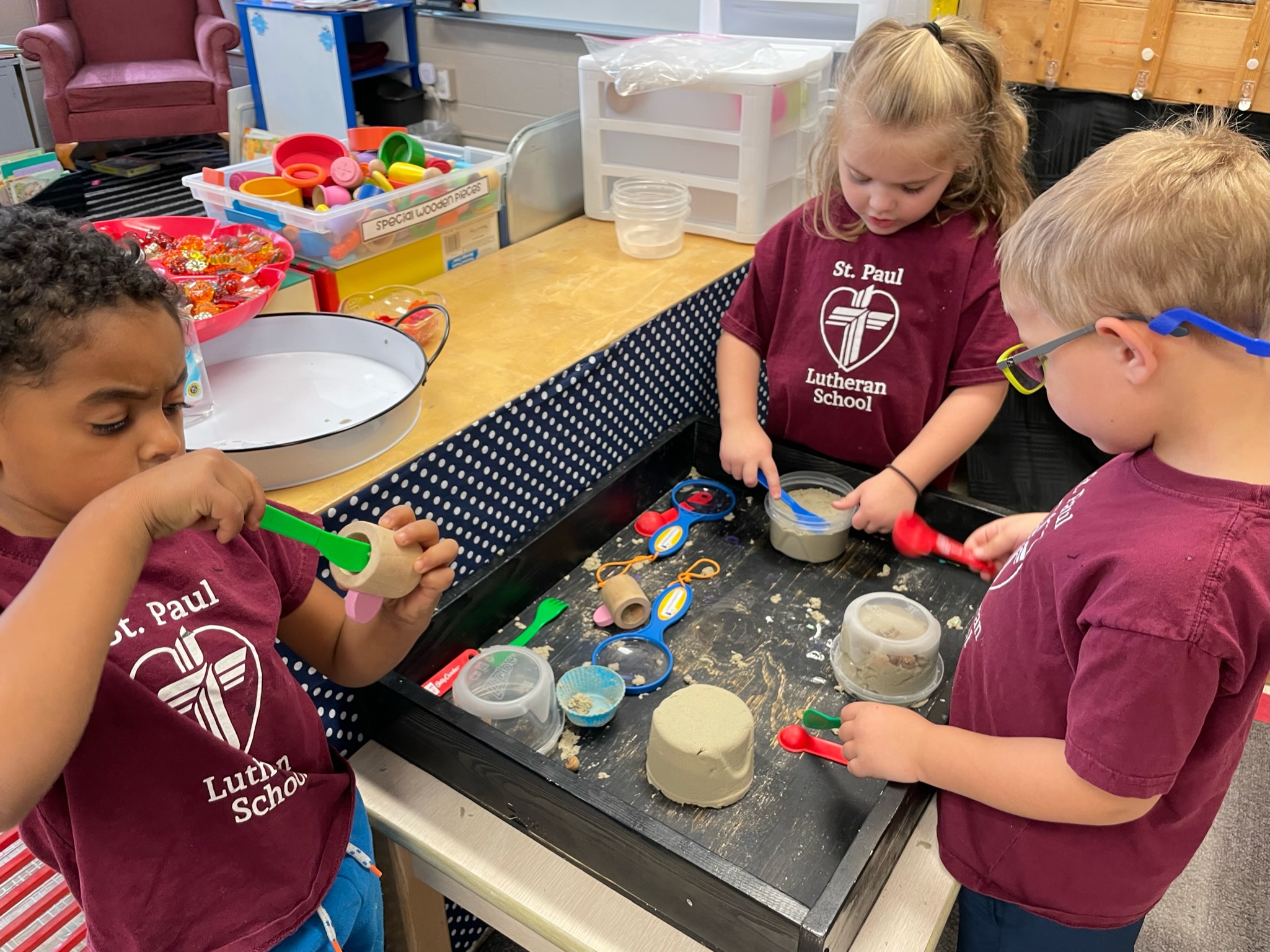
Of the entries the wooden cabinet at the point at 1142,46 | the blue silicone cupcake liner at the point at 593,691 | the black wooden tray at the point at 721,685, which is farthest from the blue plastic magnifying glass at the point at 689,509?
the wooden cabinet at the point at 1142,46

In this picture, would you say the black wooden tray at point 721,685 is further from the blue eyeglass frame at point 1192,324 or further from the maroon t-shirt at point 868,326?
the blue eyeglass frame at point 1192,324

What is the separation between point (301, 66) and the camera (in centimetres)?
339

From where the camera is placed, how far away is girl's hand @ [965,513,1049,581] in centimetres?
87

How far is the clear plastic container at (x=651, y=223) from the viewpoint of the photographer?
1.54 meters

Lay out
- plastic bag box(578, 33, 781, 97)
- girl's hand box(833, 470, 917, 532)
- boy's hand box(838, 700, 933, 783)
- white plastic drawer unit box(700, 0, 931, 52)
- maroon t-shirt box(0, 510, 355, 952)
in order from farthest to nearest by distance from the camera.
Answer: white plastic drawer unit box(700, 0, 931, 52)
plastic bag box(578, 33, 781, 97)
girl's hand box(833, 470, 917, 532)
boy's hand box(838, 700, 933, 783)
maroon t-shirt box(0, 510, 355, 952)

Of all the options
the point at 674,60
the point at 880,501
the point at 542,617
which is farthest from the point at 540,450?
the point at 674,60

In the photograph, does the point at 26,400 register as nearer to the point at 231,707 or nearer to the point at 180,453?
the point at 180,453

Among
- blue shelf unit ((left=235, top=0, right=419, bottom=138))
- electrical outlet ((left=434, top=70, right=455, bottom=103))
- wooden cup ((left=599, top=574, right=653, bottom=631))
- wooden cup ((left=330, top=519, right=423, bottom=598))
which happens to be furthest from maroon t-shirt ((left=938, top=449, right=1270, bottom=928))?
electrical outlet ((left=434, top=70, right=455, bottom=103))

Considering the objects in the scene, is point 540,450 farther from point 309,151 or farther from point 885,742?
point 309,151

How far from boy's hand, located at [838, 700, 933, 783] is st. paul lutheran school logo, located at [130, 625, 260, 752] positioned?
1.56 feet

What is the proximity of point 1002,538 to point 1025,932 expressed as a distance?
347 millimetres

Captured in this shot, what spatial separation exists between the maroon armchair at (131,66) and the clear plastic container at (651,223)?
3.33 meters

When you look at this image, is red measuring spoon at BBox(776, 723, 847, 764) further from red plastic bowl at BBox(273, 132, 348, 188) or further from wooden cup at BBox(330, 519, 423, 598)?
red plastic bowl at BBox(273, 132, 348, 188)

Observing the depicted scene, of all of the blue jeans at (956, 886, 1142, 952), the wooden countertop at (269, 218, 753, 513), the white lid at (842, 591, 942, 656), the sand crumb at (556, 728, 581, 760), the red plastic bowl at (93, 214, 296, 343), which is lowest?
the blue jeans at (956, 886, 1142, 952)
